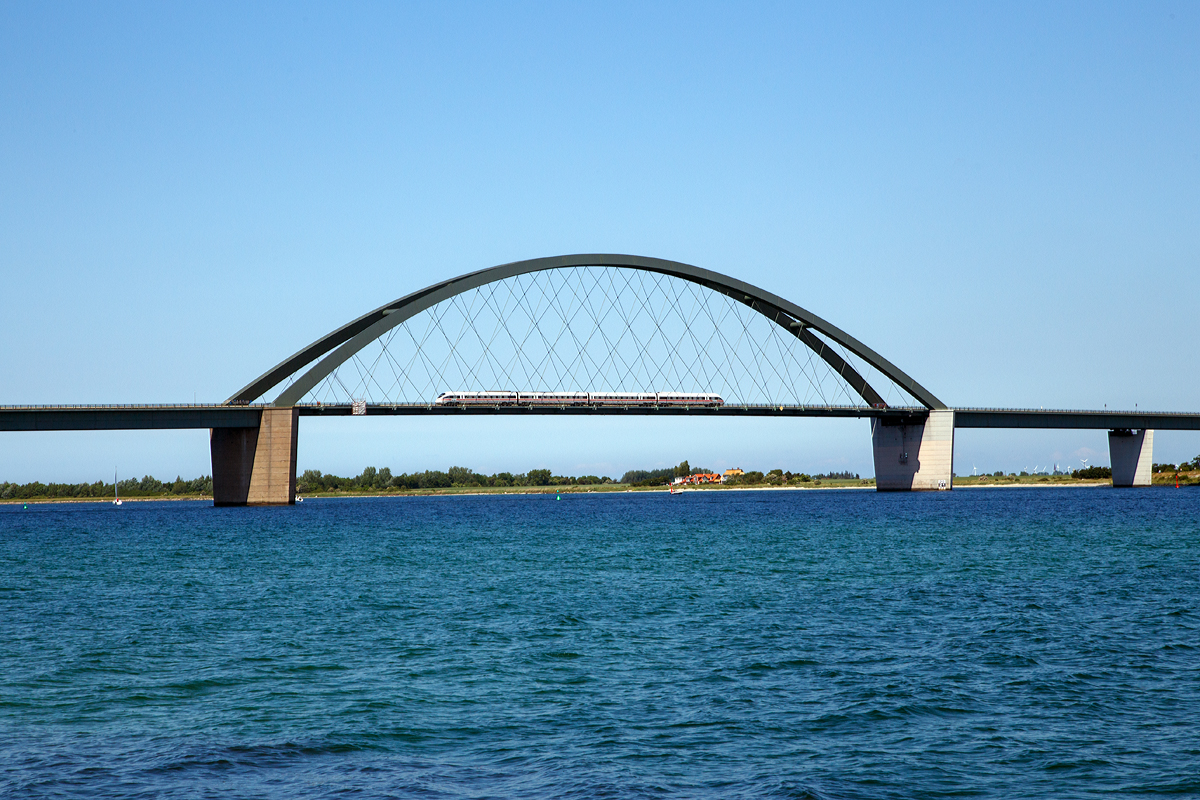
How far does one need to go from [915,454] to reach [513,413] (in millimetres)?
51330

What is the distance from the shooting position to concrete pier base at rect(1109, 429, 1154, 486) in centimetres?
13138

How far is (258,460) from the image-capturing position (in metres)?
83.4

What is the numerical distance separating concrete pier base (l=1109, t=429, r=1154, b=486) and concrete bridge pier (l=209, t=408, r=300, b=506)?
104 m

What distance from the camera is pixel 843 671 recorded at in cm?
1647

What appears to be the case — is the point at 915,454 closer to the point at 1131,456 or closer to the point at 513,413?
the point at 1131,456

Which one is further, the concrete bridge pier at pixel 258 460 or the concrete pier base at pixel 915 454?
the concrete pier base at pixel 915 454

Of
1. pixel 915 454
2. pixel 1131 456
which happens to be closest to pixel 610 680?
pixel 915 454

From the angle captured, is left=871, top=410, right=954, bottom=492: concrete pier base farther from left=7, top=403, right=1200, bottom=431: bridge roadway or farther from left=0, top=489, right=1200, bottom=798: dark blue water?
left=0, top=489, right=1200, bottom=798: dark blue water

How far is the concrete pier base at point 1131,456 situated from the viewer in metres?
131

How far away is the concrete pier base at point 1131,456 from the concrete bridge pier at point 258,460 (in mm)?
104373

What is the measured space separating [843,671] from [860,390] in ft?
325

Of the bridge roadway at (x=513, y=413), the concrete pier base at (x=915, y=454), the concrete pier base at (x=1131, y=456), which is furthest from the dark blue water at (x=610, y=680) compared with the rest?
the concrete pier base at (x=1131, y=456)

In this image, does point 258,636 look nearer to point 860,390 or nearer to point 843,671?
point 843,671

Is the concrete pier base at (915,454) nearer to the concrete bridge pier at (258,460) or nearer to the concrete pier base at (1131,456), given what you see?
the concrete pier base at (1131,456)
